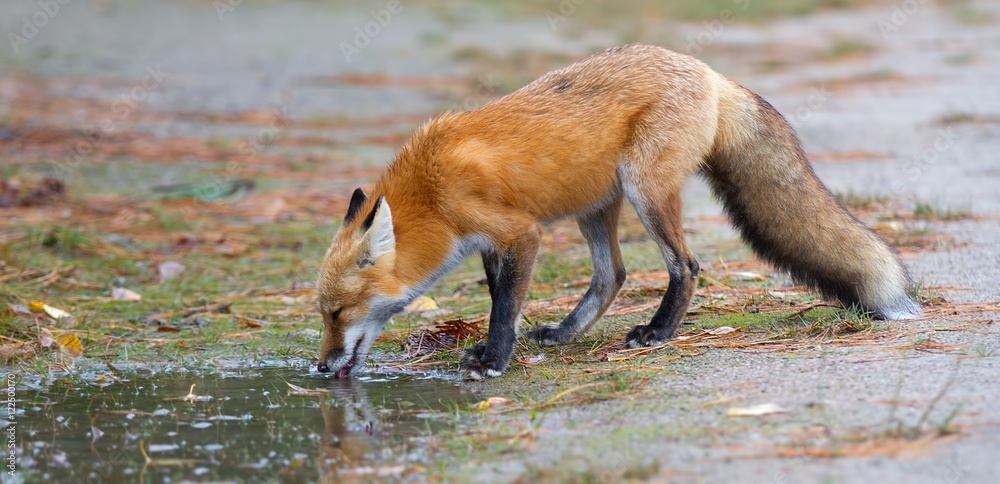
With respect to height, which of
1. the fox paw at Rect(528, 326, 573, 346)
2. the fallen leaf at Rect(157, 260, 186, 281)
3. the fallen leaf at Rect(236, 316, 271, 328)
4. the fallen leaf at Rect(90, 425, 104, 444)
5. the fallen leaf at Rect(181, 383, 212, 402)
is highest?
the fox paw at Rect(528, 326, 573, 346)

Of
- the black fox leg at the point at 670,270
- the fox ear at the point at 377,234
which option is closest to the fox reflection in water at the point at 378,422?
the fox ear at the point at 377,234

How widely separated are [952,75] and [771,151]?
1406 cm

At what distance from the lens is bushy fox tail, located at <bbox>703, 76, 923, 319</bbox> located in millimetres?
5793

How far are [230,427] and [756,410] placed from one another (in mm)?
2381

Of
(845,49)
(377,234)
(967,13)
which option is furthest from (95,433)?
(967,13)

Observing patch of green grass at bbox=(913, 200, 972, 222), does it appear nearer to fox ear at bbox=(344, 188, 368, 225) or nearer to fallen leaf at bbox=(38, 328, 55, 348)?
fox ear at bbox=(344, 188, 368, 225)

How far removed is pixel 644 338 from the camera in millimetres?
5906

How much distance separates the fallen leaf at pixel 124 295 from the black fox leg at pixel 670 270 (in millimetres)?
3929

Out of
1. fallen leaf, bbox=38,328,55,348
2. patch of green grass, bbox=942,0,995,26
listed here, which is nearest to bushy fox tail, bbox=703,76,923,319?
fallen leaf, bbox=38,328,55,348

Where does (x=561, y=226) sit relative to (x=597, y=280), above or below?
below

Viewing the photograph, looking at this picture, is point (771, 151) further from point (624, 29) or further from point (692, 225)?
point (624, 29)

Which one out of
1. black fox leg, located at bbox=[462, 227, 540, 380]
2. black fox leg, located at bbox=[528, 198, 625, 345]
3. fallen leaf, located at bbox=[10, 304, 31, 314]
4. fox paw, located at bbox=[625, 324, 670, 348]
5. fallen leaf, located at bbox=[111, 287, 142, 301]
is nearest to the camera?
black fox leg, located at bbox=[462, 227, 540, 380]

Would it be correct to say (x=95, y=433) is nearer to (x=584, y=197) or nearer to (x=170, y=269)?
(x=584, y=197)

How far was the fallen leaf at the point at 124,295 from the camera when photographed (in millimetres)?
7776
